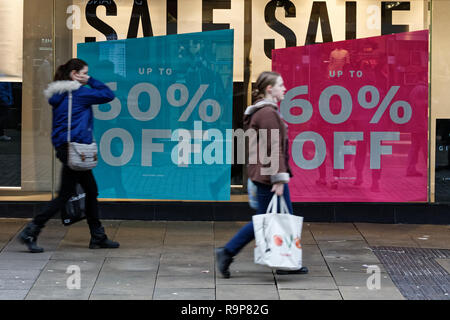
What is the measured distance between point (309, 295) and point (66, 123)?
285 cm

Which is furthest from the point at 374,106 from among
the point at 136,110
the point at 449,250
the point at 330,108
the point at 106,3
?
the point at 106,3

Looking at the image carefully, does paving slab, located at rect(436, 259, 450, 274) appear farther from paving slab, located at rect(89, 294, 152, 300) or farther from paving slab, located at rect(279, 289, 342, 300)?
paving slab, located at rect(89, 294, 152, 300)

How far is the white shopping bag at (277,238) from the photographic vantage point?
6355mm

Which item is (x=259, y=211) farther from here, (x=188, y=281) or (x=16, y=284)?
(x=16, y=284)

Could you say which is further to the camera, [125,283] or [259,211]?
[259,211]

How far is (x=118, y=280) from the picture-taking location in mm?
6621

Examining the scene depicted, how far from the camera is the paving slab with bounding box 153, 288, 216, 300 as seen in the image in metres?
6.13

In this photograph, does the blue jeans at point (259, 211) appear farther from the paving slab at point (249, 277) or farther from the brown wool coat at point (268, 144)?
the paving slab at point (249, 277)

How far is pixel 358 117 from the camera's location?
9.25 m

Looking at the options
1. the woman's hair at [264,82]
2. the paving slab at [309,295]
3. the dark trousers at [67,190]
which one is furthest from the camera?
the dark trousers at [67,190]

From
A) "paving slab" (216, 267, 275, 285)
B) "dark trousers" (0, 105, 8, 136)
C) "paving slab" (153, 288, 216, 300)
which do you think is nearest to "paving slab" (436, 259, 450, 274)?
"paving slab" (216, 267, 275, 285)

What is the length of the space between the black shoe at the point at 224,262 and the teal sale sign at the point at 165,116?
104 inches
